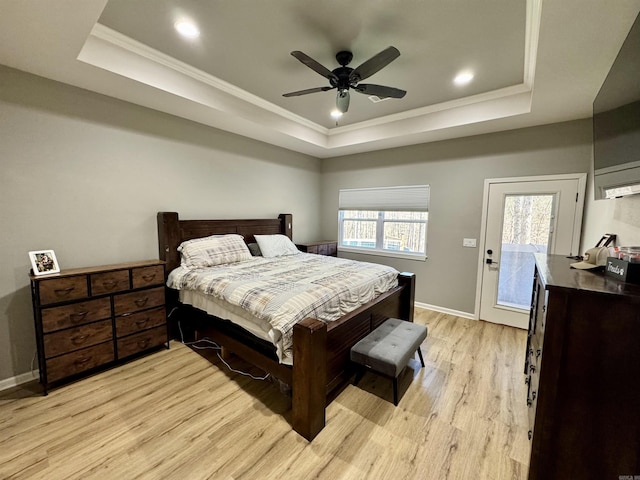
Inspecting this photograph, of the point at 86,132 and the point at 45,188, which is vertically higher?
the point at 86,132

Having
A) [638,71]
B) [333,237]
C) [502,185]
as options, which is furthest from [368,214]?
[638,71]

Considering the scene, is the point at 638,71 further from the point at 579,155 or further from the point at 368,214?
the point at 368,214

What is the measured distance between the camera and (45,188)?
7.73 feet

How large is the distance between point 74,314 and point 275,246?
232 cm

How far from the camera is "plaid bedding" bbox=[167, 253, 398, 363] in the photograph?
1.92 m

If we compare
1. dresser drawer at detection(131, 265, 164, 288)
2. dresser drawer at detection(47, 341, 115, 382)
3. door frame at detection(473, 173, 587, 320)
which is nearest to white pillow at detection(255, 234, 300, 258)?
dresser drawer at detection(131, 265, 164, 288)

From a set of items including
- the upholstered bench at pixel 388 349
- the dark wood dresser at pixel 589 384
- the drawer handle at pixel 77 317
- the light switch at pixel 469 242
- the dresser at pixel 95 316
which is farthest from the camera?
the light switch at pixel 469 242

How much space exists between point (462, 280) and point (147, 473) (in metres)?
3.97

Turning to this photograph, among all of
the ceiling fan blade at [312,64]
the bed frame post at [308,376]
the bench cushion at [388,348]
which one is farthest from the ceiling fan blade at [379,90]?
the bench cushion at [388,348]

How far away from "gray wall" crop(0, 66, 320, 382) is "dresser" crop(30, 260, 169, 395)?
13.0 inches

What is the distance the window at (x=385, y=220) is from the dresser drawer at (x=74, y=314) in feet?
12.4

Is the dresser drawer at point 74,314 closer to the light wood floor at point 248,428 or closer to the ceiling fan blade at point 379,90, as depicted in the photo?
the light wood floor at point 248,428

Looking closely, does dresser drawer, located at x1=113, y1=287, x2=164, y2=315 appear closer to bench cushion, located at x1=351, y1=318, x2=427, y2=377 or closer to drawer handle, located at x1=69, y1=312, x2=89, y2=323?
drawer handle, located at x1=69, y1=312, x2=89, y2=323

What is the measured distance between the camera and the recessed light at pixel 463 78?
2.67m
